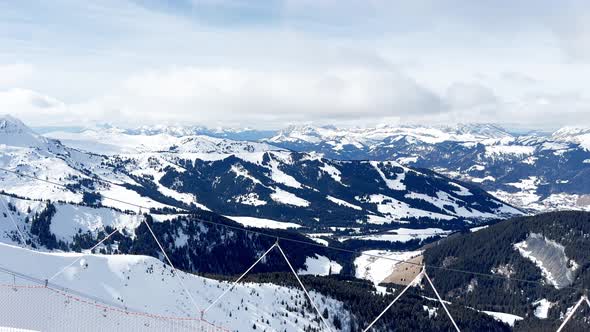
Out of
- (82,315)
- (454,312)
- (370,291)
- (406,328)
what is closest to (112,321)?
(82,315)

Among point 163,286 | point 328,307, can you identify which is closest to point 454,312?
point 328,307

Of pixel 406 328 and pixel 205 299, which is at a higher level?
pixel 205 299

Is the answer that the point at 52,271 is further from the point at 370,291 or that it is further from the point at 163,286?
the point at 370,291

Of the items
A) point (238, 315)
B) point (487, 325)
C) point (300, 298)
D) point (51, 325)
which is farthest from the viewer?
point (487, 325)

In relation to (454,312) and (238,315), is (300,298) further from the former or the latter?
(454,312)

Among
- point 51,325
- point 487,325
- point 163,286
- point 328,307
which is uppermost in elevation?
point 51,325

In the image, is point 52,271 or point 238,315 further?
point 238,315

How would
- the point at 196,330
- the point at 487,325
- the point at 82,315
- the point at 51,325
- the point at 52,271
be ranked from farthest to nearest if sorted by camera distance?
the point at 487,325 → the point at 52,271 → the point at 196,330 → the point at 82,315 → the point at 51,325
